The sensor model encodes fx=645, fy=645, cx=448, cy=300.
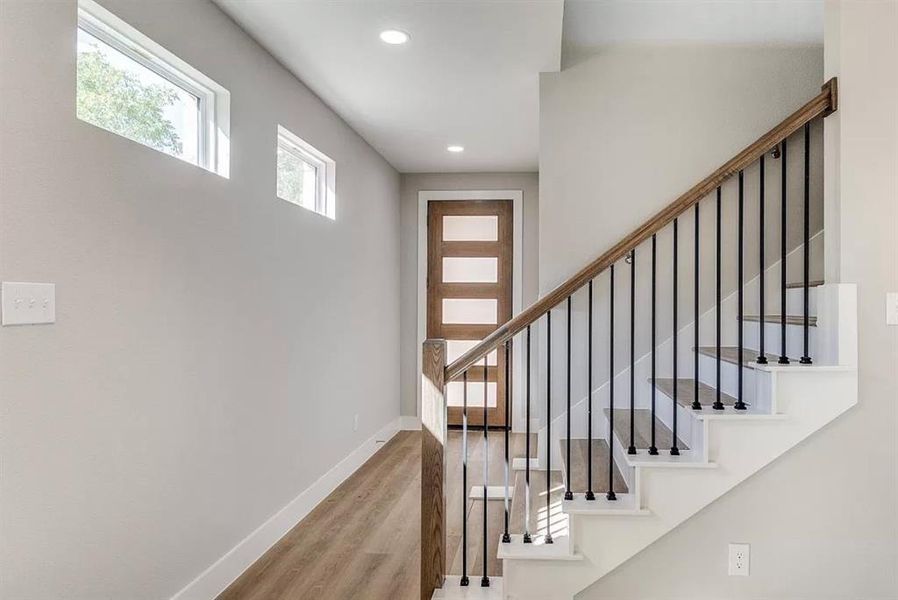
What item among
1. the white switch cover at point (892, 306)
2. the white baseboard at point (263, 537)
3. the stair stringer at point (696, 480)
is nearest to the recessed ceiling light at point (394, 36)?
the stair stringer at point (696, 480)

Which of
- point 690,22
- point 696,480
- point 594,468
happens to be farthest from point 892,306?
point 690,22

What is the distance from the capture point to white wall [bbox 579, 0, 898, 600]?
2432 millimetres

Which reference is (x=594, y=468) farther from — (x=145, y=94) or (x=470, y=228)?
(x=470, y=228)

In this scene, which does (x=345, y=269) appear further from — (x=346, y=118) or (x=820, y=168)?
(x=820, y=168)

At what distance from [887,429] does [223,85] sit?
3049mm

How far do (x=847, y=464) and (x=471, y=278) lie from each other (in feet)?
14.1

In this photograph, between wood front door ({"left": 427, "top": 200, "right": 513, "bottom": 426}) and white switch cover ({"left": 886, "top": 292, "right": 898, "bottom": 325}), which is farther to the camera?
wood front door ({"left": 427, "top": 200, "right": 513, "bottom": 426})

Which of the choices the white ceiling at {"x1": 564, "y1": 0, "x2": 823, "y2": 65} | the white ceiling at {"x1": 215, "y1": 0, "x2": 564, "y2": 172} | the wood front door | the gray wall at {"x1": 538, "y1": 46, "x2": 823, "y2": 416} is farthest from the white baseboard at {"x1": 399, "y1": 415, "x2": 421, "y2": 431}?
the white ceiling at {"x1": 564, "y1": 0, "x2": 823, "y2": 65}

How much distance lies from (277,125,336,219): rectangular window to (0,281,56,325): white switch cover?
1896mm

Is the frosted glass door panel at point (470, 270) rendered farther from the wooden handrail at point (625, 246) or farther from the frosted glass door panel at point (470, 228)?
the wooden handrail at point (625, 246)

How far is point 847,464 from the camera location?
8.21 ft

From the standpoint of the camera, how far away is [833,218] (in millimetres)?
2533

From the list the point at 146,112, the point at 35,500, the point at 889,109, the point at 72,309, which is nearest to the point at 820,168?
the point at 889,109

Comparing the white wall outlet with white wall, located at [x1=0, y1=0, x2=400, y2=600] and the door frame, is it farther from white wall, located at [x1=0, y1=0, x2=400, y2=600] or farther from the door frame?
the door frame
